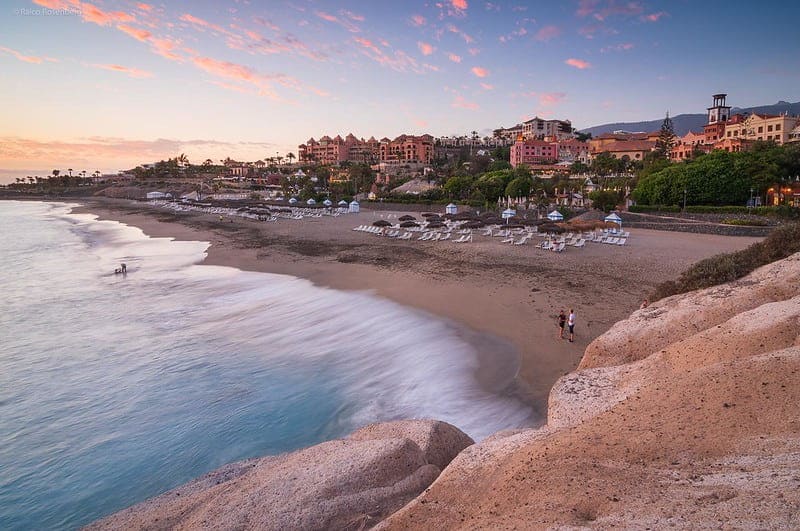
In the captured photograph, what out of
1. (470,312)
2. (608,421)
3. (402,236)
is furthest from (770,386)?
(402,236)

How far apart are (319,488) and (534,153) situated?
103197 mm

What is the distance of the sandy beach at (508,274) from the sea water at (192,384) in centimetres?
135

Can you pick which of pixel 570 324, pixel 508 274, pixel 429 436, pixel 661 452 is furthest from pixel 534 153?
pixel 661 452

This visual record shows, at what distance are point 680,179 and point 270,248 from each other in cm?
3464

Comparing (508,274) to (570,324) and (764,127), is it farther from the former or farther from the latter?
(764,127)

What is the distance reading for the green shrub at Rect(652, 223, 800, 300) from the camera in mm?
10414

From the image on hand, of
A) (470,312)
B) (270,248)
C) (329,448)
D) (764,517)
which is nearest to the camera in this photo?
(764,517)

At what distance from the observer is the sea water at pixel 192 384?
26.0ft

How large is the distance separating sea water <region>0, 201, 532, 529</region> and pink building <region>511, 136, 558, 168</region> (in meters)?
89.6

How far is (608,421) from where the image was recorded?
5527 millimetres

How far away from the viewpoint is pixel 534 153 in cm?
9975

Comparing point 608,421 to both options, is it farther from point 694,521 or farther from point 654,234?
point 654,234

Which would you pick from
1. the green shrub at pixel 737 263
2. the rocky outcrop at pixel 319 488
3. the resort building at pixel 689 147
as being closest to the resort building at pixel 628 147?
the resort building at pixel 689 147

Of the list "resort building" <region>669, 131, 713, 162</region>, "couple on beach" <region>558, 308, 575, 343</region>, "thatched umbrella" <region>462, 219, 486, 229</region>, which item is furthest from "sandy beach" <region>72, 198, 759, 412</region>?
"resort building" <region>669, 131, 713, 162</region>
